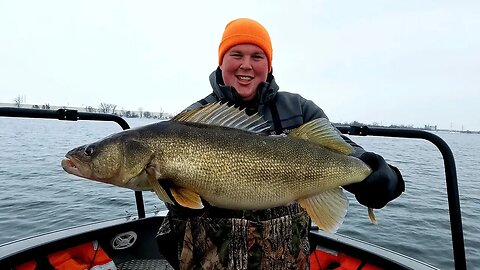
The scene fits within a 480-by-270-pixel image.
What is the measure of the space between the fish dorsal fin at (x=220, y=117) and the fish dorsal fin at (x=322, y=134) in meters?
0.32

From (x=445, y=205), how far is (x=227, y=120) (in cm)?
1457

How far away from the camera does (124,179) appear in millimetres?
2375

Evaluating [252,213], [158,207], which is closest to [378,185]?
[252,213]

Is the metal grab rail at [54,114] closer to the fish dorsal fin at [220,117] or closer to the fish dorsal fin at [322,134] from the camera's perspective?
the fish dorsal fin at [220,117]

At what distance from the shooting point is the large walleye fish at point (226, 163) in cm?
231

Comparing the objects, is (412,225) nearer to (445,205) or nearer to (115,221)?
(445,205)

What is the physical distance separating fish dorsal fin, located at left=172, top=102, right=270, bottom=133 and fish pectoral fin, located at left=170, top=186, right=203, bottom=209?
0.52m

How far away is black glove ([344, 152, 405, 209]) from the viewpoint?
2.53 metres

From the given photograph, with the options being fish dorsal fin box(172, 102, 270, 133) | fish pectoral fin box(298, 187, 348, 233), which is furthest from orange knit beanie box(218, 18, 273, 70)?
fish pectoral fin box(298, 187, 348, 233)

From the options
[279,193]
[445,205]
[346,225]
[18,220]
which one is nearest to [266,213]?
[279,193]

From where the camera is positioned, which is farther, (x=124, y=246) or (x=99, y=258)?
(x=124, y=246)

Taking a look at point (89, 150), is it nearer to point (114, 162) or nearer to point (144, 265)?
point (114, 162)

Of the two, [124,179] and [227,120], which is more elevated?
[227,120]

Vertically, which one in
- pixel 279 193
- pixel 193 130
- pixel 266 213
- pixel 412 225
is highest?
pixel 193 130
